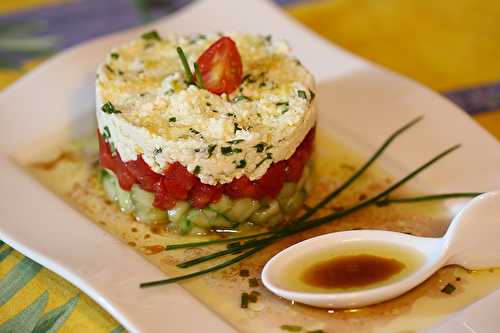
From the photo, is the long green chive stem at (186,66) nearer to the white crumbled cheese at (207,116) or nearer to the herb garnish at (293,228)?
the white crumbled cheese at (207,116)

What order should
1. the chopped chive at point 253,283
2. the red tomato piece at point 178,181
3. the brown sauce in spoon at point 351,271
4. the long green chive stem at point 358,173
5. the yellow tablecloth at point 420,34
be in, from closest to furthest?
the brown sauce in spoon at point 351,271
the chopped chive at point 253,283
the red tomato piece at point 178,181
the long green chive stem at point 358,173
the yellow tablecloth at point 420,34

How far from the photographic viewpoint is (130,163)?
10.00 feet

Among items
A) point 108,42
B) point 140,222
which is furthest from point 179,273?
point 108,42

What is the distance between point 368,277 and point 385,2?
240 centimetres

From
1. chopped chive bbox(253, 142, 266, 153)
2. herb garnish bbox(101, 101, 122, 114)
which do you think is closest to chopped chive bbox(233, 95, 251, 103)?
chopped chive bbox(253, 142, 266, 153)

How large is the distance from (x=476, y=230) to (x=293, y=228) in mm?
691

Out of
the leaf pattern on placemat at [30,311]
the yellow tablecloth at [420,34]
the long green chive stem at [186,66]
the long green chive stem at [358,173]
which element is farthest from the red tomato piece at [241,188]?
the yellow tablecloth at [420,34]

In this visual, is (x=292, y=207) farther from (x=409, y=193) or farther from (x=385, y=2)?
(x=385, y=2)

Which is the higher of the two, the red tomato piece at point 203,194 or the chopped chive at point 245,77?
the chopped chive at point 245,77

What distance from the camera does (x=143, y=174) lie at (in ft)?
9.93

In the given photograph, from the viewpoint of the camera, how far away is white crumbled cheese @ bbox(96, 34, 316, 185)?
2.86 metres

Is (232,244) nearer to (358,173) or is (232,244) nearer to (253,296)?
(253,296)

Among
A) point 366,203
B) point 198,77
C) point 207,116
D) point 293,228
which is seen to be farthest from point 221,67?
point 366,203

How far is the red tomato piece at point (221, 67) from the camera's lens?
121 inches
